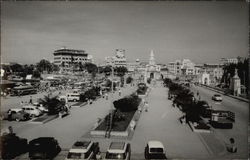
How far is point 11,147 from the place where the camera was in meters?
14.7

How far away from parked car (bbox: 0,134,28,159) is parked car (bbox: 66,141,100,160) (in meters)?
3.46

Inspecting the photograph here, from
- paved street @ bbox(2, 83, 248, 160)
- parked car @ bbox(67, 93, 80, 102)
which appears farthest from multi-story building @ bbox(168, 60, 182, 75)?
paved street @ bbox(2, 83, 248, 160)

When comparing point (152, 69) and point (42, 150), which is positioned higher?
point (152, 69)

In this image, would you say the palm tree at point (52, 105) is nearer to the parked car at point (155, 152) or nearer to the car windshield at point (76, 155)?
the car windshield at point (76, 155)

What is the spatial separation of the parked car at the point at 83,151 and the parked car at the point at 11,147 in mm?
3460

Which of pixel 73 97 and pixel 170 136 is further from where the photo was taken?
pixel 73 97

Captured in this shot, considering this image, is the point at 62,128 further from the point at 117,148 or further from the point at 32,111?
the point at 117,148

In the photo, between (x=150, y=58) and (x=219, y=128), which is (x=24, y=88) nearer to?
(x=219, y=128)

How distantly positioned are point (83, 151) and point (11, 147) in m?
4.20

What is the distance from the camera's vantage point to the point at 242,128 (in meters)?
23.0

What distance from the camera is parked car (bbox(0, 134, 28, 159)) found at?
47.6 ft

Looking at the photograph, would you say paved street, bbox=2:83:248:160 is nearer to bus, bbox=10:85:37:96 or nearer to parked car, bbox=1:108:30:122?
parked car, bbox=1:108:30:122

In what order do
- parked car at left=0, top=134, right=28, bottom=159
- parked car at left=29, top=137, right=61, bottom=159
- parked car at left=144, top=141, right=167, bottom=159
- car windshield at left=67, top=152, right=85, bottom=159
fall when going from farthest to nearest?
parked car at left=0, top=134, right=28, bottom=159
parked car at left=144, top=141, right=167, bottom=159
parked car at left=29, top=137, right=61, bottom=159
car windshield at left=67, top=152, right=85, bottom=159

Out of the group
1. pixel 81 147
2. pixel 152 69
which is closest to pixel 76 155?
pixel 81 147
